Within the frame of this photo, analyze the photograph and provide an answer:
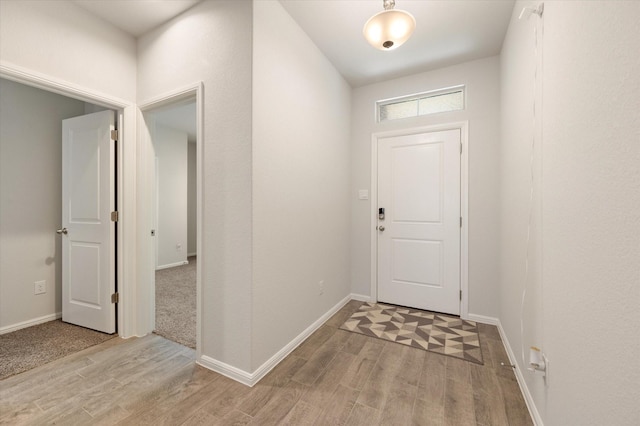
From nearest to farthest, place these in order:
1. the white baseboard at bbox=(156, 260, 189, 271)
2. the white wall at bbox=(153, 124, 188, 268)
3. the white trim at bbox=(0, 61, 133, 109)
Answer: the white trim at bbox=(0, 61, 133, 109) → the white baseboard at bbox=(156, 260, 189, 271) → the white wall at bbox=(153, 124, 188, 268)

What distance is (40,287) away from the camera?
2662mm

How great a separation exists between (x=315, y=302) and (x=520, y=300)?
63.9 inches

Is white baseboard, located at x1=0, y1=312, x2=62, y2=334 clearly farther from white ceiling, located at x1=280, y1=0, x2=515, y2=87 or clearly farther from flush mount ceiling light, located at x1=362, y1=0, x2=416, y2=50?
flush mount ceiling light, located at x1=362, y1=0, x2=416, y2=50

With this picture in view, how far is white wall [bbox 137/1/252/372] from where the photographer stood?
5.92 ft

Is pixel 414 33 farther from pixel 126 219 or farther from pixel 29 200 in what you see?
pixel 29 200

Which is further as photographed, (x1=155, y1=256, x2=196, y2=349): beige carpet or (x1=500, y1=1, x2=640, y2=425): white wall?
(x1=155, y1=256, x2=196, y2=349): beige carpet

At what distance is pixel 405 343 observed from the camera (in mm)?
2309

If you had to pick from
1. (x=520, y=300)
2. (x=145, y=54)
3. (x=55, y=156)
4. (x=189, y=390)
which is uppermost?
(x=145, y=54)

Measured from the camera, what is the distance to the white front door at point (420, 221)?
291 centimetres

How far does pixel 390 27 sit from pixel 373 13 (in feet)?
2.13

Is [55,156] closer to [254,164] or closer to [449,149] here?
[254,164]

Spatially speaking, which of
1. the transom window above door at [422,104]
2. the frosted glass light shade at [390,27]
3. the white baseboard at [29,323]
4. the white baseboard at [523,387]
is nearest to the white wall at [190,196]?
the white baseboard at [29,323]

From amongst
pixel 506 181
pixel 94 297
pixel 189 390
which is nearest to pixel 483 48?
pixel 506 181

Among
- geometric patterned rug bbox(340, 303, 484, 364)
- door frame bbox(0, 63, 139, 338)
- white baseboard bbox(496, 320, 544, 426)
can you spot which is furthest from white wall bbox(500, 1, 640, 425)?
door frame bbox(0, 63, 139, 338)
